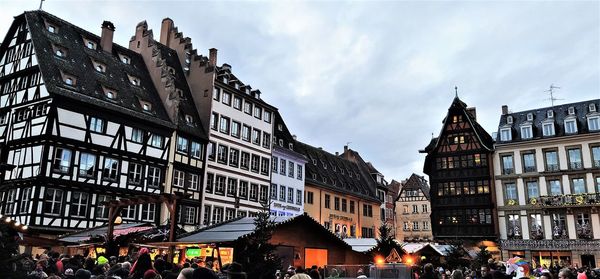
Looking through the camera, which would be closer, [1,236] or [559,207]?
[1,236]

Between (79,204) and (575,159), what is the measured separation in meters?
39.2

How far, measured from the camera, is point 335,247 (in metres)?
22.5

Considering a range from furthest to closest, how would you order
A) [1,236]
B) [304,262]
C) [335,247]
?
1. [335,247]
2. [304,262]
3. [1,236]

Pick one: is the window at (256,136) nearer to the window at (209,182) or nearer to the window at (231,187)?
the window at (231,187)

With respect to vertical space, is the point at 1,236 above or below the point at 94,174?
below

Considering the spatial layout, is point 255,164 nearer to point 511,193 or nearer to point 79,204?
point 79,204

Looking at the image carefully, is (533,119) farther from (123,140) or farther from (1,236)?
(1,236)

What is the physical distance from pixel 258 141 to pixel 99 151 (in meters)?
15.4

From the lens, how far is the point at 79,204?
2844cm

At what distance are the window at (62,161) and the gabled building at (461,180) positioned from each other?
3345cm

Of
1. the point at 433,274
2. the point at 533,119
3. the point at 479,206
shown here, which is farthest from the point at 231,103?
the point at 433,274

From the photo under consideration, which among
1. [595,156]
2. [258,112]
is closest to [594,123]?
[595,156]

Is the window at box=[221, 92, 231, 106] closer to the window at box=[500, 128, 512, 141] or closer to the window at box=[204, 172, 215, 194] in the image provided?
the window at box=[204, 172, 215, 194]

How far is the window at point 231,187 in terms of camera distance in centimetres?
3863
